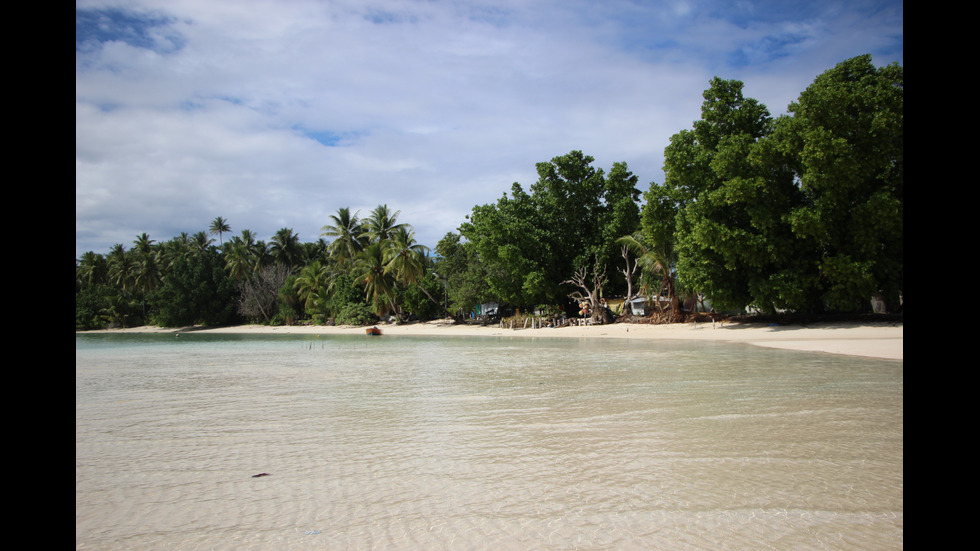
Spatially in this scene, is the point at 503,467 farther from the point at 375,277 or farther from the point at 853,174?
the point at 375,277

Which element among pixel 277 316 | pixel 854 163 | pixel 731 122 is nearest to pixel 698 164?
pixel 731 122

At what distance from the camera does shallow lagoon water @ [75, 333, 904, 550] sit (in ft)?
8.96

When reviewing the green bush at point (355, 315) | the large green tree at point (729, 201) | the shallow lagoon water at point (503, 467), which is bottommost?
the green bush at point (355, 315)

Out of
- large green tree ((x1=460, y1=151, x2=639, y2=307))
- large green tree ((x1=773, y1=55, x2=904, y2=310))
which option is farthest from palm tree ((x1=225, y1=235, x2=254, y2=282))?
large green tree ((x1=773, y1=55, x2=904, y2=310))

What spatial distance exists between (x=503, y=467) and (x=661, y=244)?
22.1 meters

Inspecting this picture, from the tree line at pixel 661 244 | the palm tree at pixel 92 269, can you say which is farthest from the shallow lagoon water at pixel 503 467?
the palm tree at pixel 92 269

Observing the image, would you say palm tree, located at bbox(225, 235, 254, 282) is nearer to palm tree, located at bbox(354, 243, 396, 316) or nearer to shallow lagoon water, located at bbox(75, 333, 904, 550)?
palm tree, located at bbox(354, 243, 396, 316)

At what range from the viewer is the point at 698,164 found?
2175 cm

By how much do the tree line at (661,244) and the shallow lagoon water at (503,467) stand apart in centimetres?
219

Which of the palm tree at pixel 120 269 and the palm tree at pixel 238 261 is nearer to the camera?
the palm tree at pixel 238 261

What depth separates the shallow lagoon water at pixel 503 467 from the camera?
108 inches

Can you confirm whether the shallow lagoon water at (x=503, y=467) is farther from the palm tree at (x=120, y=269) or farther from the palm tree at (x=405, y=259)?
the palm tree at (x=120, y=269)
